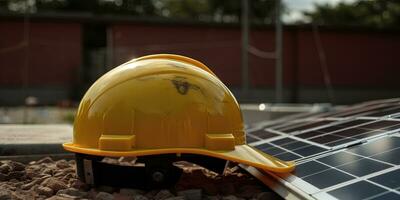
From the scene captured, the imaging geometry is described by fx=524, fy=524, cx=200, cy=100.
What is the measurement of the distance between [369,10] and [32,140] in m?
46.0

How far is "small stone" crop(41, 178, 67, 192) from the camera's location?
15.8 ft

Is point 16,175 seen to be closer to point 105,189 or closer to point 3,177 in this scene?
point 3,177

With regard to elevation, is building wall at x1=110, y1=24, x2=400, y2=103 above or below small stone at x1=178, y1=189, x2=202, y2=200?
above

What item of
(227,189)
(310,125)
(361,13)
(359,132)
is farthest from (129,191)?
(361,13)

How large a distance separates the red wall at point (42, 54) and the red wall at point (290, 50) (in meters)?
2.07

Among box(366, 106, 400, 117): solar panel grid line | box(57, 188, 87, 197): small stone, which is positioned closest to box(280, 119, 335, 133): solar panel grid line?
box(366, 106, 400, 117): solar panel grid line

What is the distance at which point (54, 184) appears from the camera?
15.8 feet

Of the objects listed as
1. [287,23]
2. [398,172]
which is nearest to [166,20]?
[287,23]

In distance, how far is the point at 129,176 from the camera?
16.4 feet

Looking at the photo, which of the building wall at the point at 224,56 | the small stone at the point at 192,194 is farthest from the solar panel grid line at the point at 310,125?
the building wall at the point at 224,56

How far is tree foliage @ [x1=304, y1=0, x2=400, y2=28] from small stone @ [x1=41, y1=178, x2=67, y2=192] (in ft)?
120

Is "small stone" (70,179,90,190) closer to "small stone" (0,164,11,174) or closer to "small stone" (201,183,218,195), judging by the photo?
"small stone" (0,164,11,174)

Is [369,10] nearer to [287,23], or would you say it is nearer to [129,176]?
[287,23]

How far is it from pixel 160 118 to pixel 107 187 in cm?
88
